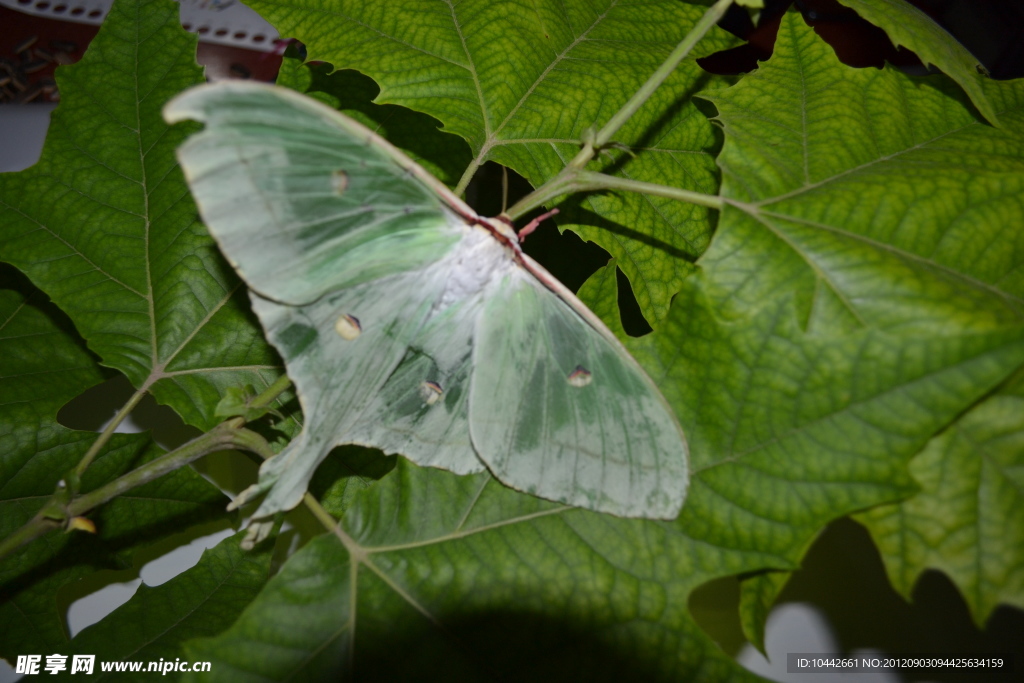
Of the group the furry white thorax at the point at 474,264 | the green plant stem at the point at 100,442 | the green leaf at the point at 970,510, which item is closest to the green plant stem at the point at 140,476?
the green plant stem at the point at 100,442

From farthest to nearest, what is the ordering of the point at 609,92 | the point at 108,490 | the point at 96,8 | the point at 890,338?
the point at 96,8, the point at 609,92, the point at 108,490, the point at 890,338

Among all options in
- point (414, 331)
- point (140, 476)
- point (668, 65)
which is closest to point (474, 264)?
point (414, 331)

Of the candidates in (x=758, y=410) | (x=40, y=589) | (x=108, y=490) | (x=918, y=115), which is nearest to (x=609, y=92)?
(x=918, y=115)

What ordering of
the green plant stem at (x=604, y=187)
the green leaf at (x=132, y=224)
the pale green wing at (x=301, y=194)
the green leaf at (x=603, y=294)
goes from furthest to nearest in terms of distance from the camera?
the green leaf at (x=132, y=224), the green leaf at (x=603, y=294), the green plant stem at (x=604, y=187), the pale green wing at (x=301, y=194)

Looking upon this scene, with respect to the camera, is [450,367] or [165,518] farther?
[165,518]

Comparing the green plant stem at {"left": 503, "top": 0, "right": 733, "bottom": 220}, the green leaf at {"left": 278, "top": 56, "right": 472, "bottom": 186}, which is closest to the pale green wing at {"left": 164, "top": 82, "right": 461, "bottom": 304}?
the green plant stem at {"left": 503, "top": 0, "right": 733, "bottom": 220}

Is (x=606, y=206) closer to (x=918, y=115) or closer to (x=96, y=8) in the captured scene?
(x=918, y=115)

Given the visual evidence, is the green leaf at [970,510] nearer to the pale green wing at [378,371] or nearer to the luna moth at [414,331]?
the luna moth at [414,331]

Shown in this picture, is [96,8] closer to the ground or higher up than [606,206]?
closer to the ground
